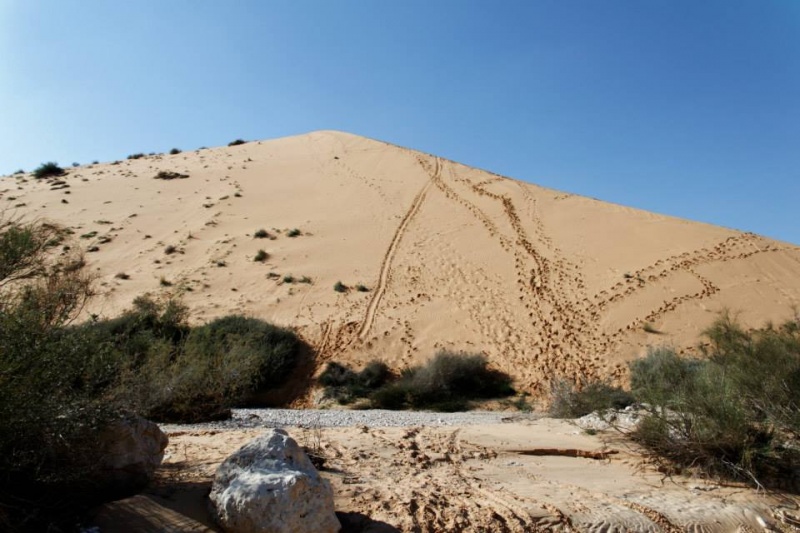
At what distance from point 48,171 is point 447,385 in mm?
32040

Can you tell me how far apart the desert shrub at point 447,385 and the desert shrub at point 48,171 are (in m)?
30.2

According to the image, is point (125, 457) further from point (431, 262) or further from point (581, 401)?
point (431, 262)

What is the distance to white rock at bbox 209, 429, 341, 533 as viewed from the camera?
11.1ft

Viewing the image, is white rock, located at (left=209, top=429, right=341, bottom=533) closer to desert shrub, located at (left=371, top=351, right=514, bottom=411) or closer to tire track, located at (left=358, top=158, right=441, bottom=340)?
desert shrub, located at (left=371, top=351, right=514, bottom=411)

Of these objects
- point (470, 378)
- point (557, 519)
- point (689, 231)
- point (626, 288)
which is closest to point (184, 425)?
point (557, 519)

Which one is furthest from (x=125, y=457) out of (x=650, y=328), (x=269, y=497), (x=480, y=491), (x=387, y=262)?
(x=387, y=262)

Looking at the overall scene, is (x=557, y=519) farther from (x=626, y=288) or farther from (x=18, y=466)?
(x=626, y=288)

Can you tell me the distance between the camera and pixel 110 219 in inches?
1030

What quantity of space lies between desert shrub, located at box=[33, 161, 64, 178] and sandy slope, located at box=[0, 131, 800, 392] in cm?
172

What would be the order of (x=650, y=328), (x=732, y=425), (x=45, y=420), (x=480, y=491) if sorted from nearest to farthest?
(x=45, y=420) → (x=480, y=491) → (x=732, y=425) → (x=650, y=328)

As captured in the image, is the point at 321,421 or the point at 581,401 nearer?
the point at 321,421

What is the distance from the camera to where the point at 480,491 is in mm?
4691

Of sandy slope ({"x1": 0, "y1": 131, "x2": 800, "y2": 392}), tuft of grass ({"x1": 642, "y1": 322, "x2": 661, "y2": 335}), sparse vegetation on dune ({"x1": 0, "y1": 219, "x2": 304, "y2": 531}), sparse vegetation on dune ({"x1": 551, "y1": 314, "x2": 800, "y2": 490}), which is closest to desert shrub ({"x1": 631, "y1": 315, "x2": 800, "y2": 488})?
sparse vegetation on dune ({"x1": 551, "y1": 314, "x2": 800, "y2": 490})

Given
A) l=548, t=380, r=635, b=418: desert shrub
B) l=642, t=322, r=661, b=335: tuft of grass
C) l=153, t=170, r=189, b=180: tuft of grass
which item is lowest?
l=548, t=380, r=635, b=418: desert shrub
